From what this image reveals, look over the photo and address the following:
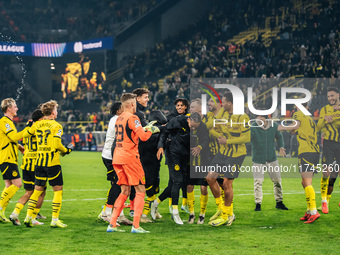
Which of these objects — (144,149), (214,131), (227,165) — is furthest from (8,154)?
(227,165)

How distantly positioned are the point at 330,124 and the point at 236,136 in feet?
8.00

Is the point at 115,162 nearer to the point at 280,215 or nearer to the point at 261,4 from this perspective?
the point at 280,215

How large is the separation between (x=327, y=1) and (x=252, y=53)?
21.7 feet

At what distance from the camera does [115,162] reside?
28.3ft

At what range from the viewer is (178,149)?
9.70 metres

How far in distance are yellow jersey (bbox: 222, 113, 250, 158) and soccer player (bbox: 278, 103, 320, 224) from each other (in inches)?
39.2

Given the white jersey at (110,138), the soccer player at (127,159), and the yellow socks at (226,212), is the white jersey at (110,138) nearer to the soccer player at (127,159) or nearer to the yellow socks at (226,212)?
the soccer player at (127,159)

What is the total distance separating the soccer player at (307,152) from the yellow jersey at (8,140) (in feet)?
16.8

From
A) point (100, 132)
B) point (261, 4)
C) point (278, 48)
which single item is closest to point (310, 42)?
point (278, 48)

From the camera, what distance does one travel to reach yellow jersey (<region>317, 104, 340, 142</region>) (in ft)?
34.8

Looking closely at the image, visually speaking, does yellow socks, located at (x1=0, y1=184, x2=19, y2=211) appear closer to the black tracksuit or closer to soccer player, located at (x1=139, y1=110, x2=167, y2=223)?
soccer player, located at (x1=139, y1=110, x2=167, y2=223)

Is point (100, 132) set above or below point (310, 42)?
below

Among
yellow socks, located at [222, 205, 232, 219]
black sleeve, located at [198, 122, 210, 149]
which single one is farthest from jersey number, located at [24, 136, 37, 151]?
yellow socks, located at [222, 205, 232, 219]

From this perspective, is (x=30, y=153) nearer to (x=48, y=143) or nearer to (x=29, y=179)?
(x=29, y=179)
